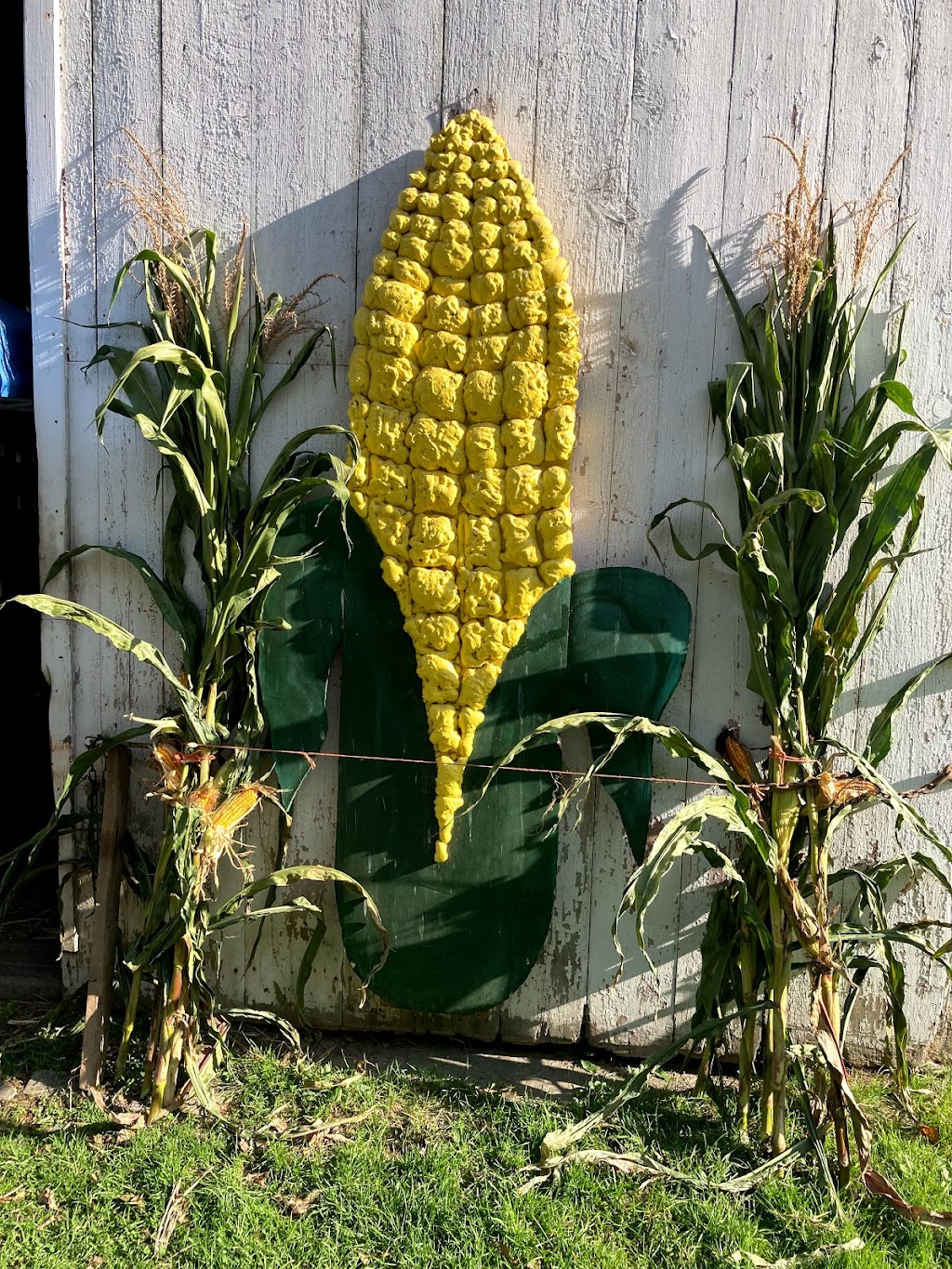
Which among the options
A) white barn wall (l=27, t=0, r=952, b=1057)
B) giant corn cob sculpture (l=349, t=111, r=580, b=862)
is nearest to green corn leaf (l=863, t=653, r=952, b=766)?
white barn wall (l=27, t=0, r=952, b=1057)

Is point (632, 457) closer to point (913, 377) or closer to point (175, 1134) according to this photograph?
point (913, 377)

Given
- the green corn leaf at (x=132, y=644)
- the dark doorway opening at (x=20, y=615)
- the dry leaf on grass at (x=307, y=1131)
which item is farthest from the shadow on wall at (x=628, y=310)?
the dark doorway opening at (x=20, y=615)

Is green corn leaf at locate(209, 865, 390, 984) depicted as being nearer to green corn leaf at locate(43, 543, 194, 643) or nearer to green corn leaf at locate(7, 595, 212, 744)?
green corn leaf at locate(7, 595, 212, 744)

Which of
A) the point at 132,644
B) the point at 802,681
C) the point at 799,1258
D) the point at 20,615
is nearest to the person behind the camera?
the point at 799,1258

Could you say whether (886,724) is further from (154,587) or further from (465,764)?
(154,587)

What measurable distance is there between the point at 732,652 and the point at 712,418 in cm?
56

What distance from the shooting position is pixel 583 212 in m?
2.19

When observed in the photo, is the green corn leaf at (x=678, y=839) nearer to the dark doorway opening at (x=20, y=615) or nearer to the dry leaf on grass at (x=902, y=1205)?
the dry leaf on grass at (x=902, y=1205)

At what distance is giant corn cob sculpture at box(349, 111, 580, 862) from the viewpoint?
2135 mm

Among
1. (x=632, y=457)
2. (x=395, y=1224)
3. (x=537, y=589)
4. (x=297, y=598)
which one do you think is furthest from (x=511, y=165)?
(x=395, y=1224)

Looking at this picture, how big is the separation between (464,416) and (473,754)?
0.80m

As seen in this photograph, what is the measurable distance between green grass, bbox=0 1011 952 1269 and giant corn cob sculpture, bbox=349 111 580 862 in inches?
28.0

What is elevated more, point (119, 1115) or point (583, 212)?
point (583, 212)

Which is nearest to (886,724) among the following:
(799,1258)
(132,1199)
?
(799,1258)
